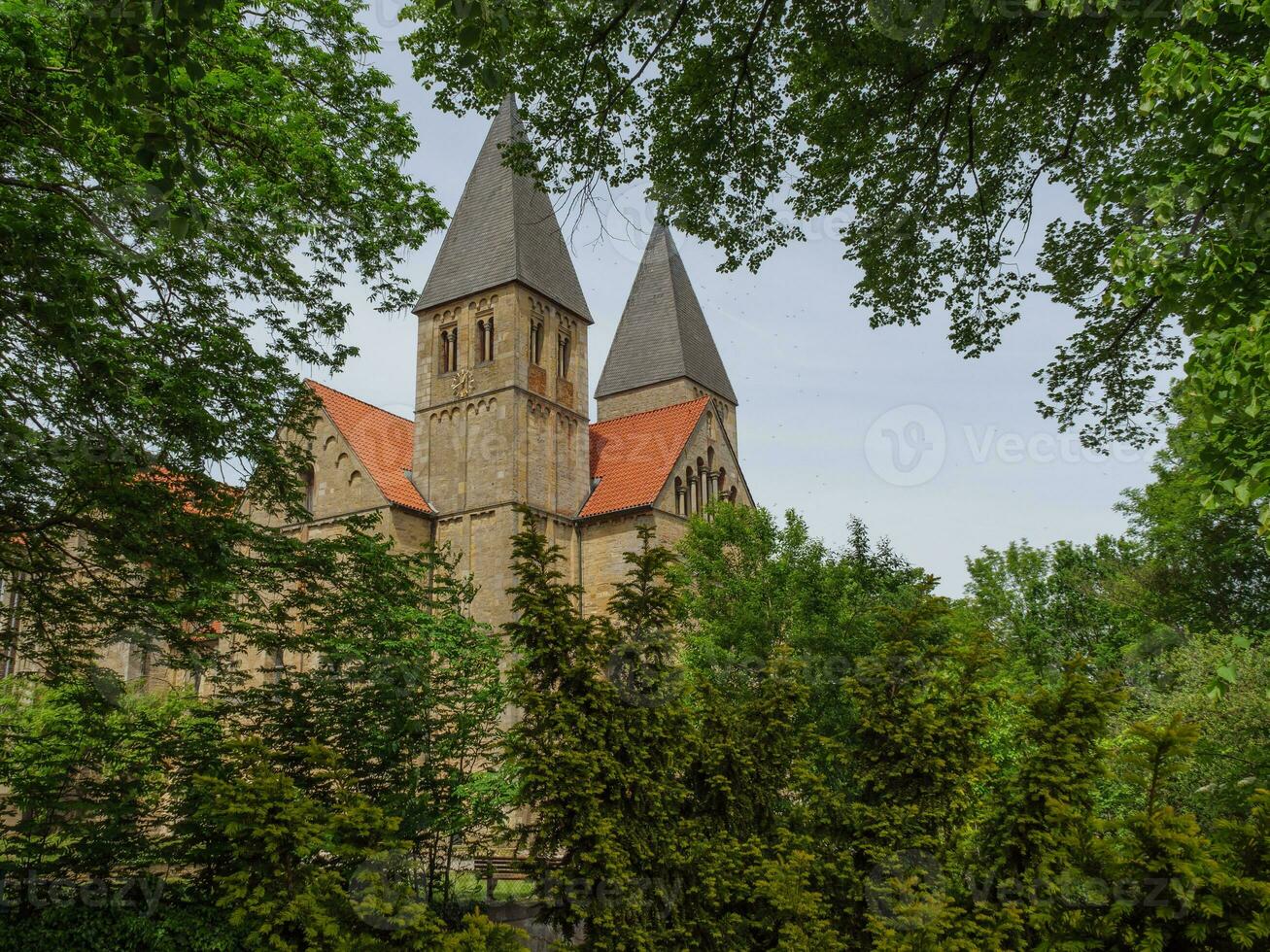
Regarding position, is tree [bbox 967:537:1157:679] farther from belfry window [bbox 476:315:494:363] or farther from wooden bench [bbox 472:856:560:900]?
wooden bench [bbox 472:856:560:900]

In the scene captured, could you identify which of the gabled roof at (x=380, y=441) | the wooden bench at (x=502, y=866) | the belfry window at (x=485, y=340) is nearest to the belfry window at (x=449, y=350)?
the belfry window at (x=485, y=340)

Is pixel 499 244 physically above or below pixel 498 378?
above

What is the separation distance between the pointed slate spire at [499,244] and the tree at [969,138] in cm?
2178

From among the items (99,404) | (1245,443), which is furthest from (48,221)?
(1245,443)

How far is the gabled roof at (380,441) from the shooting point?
3136cm

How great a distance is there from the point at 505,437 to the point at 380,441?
5793 mm

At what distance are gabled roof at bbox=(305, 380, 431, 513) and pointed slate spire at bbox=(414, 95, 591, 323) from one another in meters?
4.58

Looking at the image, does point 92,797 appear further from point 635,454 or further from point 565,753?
point 635,454

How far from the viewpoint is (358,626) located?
11766mm

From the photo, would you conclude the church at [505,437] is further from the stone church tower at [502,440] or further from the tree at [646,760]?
the tree at [646,760]

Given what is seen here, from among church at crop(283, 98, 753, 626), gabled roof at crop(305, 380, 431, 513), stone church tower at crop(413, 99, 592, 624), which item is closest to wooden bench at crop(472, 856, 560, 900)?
church at crop(283, 98, 753, 626)

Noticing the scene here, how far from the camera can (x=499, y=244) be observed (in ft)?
110

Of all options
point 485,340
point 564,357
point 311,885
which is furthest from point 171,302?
point 564,357

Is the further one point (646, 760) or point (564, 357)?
point (564, 357)
